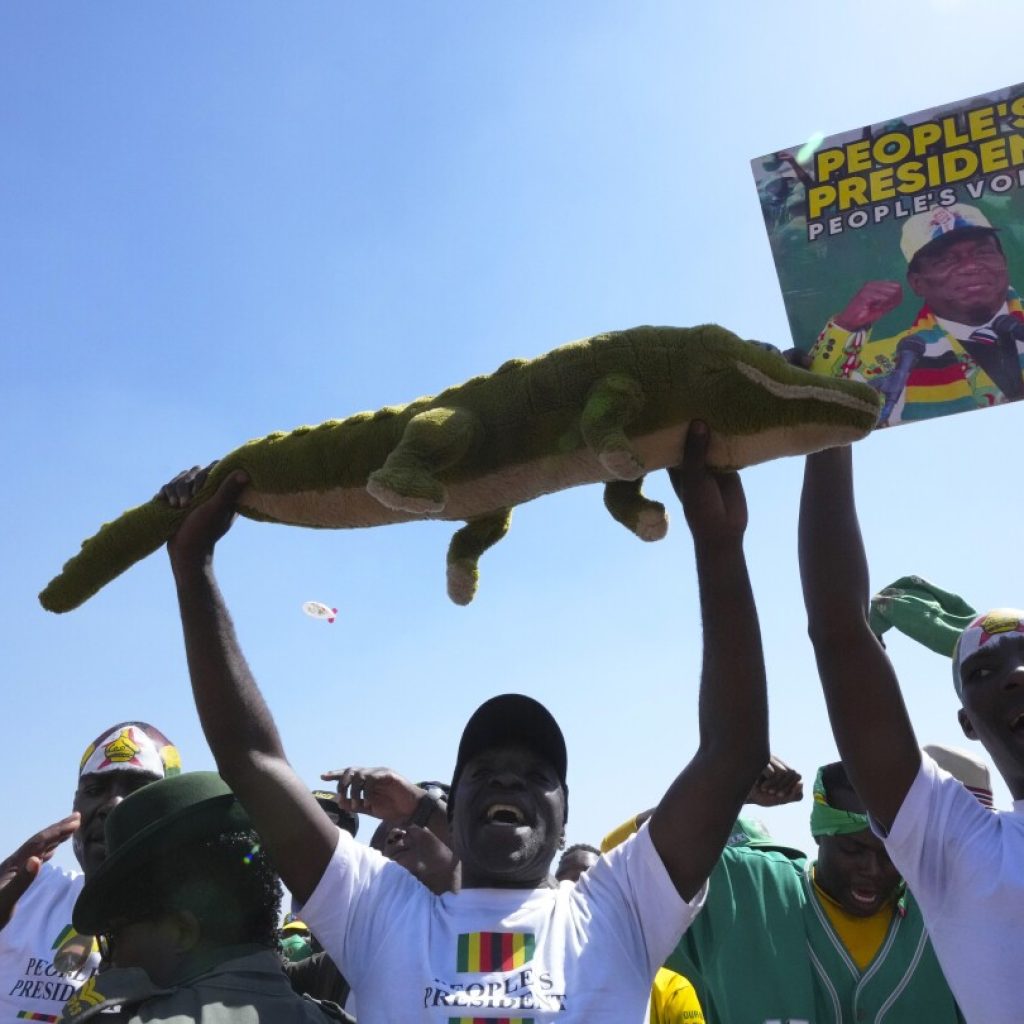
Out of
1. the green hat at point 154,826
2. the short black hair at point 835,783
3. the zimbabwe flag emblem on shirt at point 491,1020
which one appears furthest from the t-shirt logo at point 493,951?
the short black hair at point 835,783

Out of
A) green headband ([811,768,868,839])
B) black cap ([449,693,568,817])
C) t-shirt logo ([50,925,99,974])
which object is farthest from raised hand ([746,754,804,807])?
t-shirt logo ([50,925,99,974])

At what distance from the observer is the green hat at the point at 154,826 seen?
2264 mm

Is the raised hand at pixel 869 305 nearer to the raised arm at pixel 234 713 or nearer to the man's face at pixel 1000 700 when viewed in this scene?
the man's face at pixel 1000 700

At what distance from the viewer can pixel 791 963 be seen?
11.4ft

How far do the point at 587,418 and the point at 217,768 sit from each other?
119cm

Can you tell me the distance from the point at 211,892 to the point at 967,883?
1.61 m

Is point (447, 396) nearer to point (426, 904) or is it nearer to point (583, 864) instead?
point (426, 904)

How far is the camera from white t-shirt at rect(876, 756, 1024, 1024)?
7.36 feet

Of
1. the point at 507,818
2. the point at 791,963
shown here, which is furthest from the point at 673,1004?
the point at 507,818

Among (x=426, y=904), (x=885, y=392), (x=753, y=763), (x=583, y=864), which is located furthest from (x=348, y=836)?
(x=583, y=864)

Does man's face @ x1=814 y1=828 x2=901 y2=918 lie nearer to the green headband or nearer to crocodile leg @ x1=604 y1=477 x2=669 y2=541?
the green headband

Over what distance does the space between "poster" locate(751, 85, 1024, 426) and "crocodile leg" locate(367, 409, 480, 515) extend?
97 cm

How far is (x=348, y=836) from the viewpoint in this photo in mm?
2549

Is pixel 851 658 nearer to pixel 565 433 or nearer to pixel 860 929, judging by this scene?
pixel 565 433
